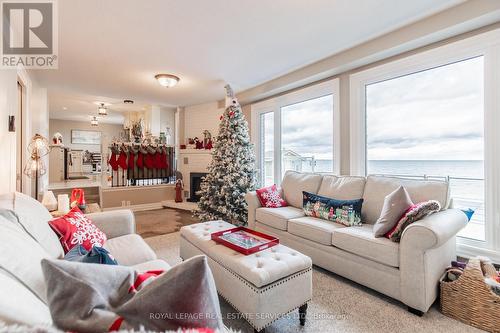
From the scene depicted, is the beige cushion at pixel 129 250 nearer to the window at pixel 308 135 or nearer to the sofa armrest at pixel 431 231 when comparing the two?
the sofa armrest at pixel 431 231

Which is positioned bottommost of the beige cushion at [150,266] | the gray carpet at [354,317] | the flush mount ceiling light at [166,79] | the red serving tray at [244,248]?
the gray carpet at [354,317]

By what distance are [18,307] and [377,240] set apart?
2343 millimetres

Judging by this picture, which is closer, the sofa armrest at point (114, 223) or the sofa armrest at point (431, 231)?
A: the sofa armrest at point (431, 231)

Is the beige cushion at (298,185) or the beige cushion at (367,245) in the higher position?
the beige cushion at (298,185)

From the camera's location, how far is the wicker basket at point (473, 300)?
5.62 ft

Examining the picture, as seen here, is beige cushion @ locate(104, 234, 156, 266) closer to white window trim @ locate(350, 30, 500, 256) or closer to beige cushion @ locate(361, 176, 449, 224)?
beige cushion @ locate(361, 176, 449, 224)

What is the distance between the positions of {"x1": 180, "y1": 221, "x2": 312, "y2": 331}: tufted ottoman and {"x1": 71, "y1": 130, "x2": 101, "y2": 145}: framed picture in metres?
10.9

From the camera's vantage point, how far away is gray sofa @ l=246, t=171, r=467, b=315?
1.88 meters

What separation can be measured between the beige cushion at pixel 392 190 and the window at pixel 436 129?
0.48 m

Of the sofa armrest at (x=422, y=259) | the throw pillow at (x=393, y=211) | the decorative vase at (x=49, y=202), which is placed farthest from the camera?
the decorative vase at (x=49, y=202)

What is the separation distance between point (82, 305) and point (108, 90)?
17.9 ft

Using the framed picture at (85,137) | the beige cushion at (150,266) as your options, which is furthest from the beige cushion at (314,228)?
the framed picture at (85,137)

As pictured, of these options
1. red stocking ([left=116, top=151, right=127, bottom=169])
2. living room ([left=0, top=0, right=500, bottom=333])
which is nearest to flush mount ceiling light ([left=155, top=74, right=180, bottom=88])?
living room ([left=0, top=0, right=500, bottom=333])

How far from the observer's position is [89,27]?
266 centimetres
